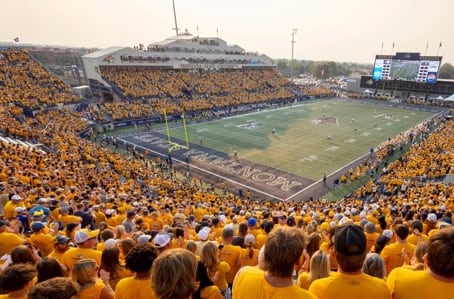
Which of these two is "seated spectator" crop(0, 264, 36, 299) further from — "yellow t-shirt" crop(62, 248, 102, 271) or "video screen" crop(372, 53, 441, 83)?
"video screen" crop(372, 53, 441, 83)

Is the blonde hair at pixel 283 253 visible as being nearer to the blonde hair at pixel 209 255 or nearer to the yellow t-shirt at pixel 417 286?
the yellow t-shirt at pixel 417 286

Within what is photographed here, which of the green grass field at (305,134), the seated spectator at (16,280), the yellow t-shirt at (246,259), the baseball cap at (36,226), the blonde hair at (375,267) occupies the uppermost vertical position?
the seated spectator at (16,280)

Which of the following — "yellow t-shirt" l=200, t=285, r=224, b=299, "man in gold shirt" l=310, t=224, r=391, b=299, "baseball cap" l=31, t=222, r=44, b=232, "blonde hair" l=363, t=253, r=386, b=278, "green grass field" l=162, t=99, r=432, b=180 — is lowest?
"green grass field" l=162, t=99, r=432, b=180

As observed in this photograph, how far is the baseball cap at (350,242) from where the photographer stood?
2662 millimetres

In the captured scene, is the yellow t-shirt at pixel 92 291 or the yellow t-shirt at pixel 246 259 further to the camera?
the yellow t-shirt at pixel 246 259

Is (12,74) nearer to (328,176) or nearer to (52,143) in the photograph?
(52,143)

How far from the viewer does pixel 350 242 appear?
2.67 metres

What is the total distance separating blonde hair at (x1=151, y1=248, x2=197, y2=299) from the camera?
2.56 metres

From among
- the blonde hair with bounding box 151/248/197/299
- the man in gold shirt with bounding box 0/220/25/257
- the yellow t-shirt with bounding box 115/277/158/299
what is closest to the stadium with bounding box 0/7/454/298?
the man in gold shirt with bounding box 0/220/25/257

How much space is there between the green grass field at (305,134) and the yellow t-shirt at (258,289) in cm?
2359

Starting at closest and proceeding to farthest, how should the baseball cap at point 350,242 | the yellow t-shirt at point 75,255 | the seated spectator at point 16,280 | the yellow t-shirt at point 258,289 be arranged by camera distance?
the yellow t-shirt at point 258,289, the baseball cap at point 350,242, the seated spectator at point 16,280, the yellow t-shirt at point 75,255

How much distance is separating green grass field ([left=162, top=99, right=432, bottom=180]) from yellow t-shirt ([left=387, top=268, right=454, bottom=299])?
2303 centimetres

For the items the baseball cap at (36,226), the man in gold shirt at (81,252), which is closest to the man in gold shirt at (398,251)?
the man in gold shirt at (81,252)

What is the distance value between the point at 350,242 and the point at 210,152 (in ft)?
94.8
